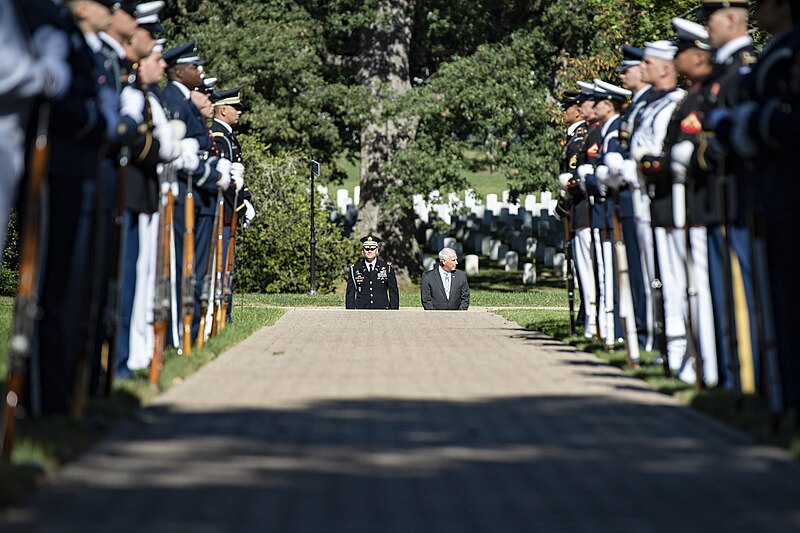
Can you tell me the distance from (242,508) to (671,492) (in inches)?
65.0

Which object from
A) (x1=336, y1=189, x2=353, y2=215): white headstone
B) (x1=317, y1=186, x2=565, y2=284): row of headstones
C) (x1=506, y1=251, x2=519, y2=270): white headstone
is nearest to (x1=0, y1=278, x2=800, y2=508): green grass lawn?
(x1=317, y1=186, x2=565, y2=284): row of headstones

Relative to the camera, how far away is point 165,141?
11.2 metres

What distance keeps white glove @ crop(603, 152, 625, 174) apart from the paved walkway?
2.27 metres

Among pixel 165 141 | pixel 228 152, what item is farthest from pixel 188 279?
pixel 228 152

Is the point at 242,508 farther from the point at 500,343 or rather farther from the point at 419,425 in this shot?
the point at 500,343

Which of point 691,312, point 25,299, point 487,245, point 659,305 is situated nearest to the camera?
point 25,299

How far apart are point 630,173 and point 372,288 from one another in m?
11.4

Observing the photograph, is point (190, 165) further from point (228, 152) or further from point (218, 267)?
point (228, 152)

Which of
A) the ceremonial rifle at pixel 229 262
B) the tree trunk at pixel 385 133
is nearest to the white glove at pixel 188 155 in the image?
the ceremonial rifle at pixel 229 262

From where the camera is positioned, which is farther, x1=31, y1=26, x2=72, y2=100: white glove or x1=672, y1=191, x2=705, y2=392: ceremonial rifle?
x1=672, y1=191, x2=705, y2=392: ceremonial rifle

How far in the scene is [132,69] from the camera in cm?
1127

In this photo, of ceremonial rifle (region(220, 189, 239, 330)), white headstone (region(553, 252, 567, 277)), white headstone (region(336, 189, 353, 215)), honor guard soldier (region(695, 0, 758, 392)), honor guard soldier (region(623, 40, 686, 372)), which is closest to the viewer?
Answer: honor guard soldier (region(695, 0, 758, 392))

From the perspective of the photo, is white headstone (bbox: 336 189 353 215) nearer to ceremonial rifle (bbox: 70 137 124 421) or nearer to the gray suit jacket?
the gray suit jacket

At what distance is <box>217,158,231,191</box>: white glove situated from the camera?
15211mm
